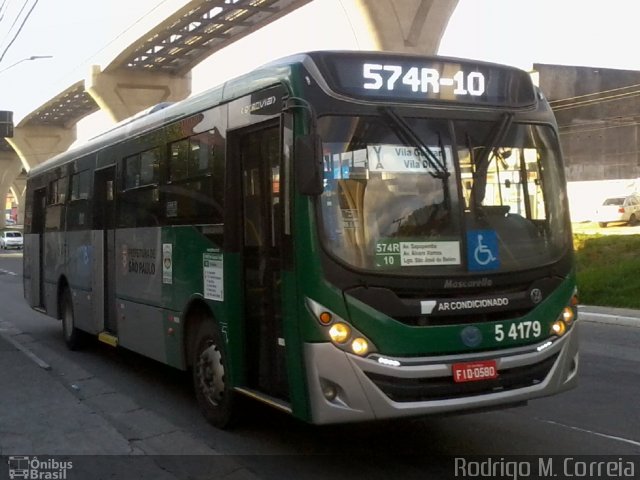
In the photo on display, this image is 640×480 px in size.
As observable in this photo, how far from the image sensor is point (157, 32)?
38.0 meters

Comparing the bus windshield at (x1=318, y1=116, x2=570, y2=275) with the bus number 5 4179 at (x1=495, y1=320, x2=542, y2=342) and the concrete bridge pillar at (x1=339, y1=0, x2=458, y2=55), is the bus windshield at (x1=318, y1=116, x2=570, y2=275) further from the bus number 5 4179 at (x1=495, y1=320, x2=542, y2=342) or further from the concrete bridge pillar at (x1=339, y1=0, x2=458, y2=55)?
the concrete bridge pillar at (x1=339, y1=0, x2=458, y2=55)

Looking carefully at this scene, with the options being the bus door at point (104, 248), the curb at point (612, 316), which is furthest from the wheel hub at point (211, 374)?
the curb at point (612, 316)

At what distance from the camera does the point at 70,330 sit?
1226cm

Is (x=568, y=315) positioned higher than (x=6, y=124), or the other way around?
(x=6, y=124)

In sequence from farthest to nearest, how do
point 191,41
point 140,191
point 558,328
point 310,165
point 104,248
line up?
point 191,41
point 104,248
point 140,191
point 558,328
point 310,165

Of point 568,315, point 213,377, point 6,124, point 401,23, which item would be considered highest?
point 401,23

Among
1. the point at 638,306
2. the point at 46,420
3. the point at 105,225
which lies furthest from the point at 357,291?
the point at 638,306

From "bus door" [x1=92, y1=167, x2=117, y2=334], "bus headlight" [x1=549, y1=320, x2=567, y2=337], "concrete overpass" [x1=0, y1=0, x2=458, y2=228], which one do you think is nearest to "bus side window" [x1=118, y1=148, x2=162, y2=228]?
"bus door" [x1=92, y1=167, x2=117, y2=334]

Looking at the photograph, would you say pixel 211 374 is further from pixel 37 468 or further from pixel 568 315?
pixel 568 315

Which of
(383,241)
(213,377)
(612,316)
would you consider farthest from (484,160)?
(612,316)

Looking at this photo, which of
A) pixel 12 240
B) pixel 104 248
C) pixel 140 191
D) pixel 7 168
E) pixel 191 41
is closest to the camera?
pixel 140 191

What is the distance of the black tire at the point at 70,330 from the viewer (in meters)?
12.1

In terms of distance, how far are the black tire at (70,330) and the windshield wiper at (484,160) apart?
7.83m

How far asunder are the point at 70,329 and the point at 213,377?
18.9 feet
